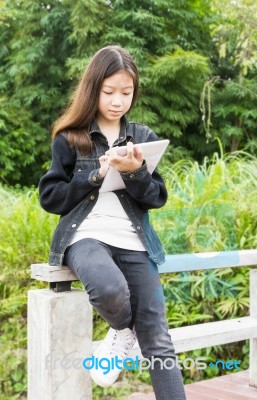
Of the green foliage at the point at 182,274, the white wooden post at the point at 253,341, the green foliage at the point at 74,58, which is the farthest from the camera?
the green foliage at the point at 74,58

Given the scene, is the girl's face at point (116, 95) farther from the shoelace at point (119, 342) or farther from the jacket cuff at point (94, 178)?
the shoelace at point (119, 342)

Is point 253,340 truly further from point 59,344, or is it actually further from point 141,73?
point 141,73

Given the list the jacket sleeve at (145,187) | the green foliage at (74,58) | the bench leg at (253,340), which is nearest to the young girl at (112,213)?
the jacket sleeve at (145,187)

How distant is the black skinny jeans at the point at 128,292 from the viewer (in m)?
1.65

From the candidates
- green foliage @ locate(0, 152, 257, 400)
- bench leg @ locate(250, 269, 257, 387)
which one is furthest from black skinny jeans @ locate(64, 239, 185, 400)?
green foliage @ locate(0, 152, 257, 400)

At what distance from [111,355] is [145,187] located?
536 millimetres

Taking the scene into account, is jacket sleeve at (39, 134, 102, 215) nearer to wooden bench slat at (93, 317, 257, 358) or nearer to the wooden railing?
the wooden railing

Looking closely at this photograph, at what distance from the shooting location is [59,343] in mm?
1774

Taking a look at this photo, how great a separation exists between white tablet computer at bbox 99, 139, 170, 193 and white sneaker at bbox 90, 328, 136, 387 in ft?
1.48

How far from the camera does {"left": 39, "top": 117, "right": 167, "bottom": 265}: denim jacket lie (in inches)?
69.8

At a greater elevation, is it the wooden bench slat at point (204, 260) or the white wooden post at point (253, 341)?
the wooden bench slat at point (204, 260)

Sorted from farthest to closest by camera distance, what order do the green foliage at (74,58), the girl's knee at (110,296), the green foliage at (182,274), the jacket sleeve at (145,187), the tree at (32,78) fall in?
the tree at (32,78) < the green foliage at (74,58) < the green foliage at (182,274) < the jacket sleeve at (145,187) < the girl's knee at (110,296)

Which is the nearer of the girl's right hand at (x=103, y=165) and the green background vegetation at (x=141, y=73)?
the girl's right hand at (x=103, y=165)

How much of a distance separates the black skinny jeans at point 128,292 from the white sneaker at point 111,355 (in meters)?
0.05
